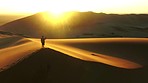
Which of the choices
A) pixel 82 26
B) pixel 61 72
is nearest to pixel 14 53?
pixel 61 72

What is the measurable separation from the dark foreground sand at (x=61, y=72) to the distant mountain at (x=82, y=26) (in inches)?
1090

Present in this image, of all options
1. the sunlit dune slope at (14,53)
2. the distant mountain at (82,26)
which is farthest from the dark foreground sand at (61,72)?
the distant mountain at (82,26)

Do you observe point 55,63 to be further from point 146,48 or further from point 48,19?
point 48,19

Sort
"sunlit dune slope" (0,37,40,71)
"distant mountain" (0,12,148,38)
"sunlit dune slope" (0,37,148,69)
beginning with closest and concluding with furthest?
"sunlit dune slope" (0,37,40,71), "sunlit dune slope" (0,37,148,69), "distant mountain" (0,12,148,38)

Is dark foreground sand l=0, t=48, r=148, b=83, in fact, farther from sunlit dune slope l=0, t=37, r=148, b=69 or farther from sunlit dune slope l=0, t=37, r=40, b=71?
sunlit dune slope l=0, t=37, r=148, b=69

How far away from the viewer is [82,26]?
161ft

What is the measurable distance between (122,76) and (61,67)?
2.57 m

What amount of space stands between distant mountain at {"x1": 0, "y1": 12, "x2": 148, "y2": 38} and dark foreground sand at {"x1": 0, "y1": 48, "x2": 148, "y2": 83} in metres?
27.7

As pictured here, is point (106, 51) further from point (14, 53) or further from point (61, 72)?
point (61, 72)

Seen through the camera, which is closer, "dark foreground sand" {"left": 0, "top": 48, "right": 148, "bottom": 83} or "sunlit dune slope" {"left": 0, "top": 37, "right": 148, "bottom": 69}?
"dark foreground sand" {"left": 0, "top": 48, "right": 148, "bottom": 83}

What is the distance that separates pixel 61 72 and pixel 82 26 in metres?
38.3

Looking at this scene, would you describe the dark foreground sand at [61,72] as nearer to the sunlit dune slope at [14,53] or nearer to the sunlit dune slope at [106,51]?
the sunlit dune slope at [14,53]

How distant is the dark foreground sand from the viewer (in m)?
10.6

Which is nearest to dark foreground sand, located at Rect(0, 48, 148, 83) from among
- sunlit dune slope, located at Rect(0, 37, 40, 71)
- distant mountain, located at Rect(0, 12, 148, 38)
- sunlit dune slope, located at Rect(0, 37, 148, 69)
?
sunlit dune slope, located at Rect(0, 37, 40, 71)
